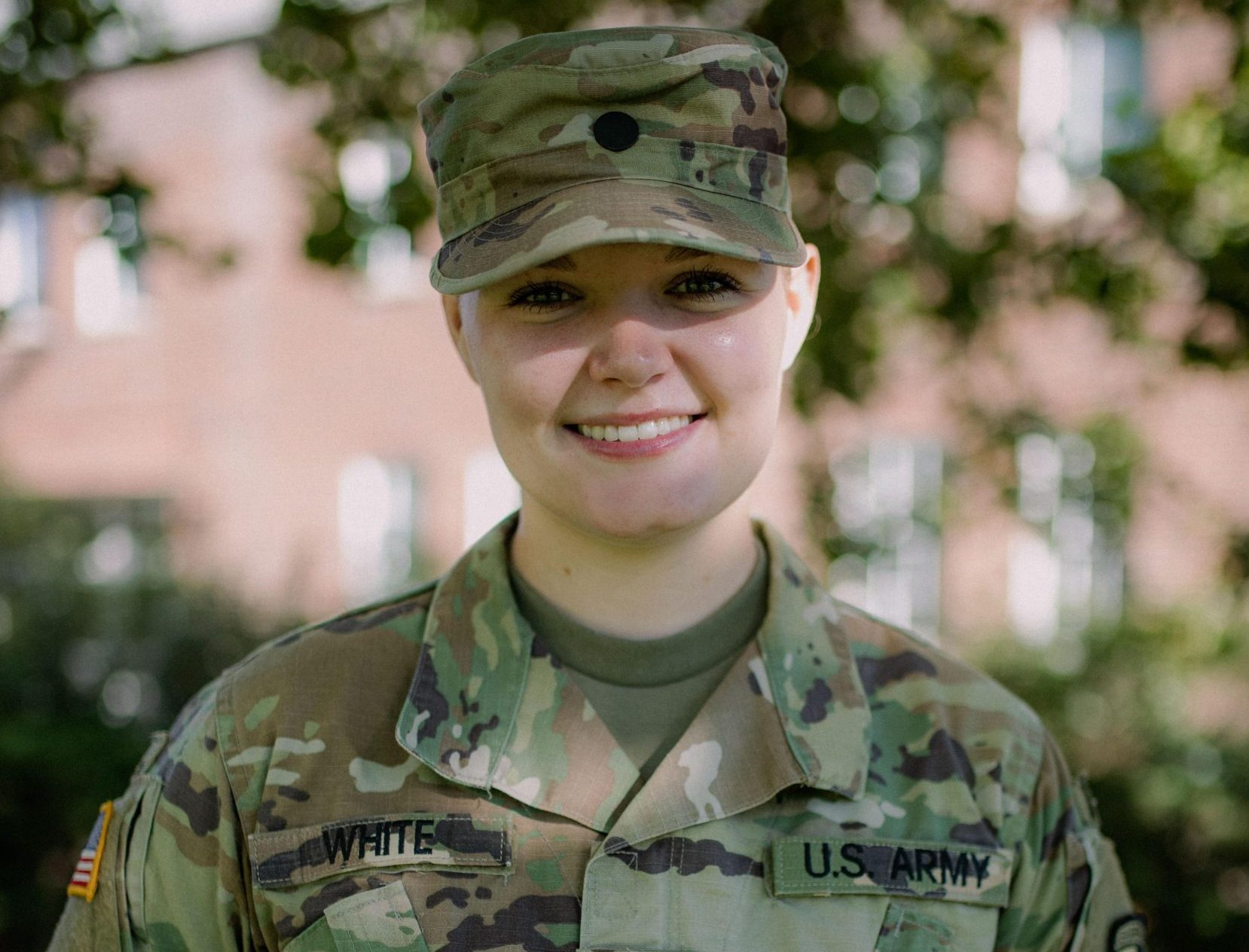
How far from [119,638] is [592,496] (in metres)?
6.08

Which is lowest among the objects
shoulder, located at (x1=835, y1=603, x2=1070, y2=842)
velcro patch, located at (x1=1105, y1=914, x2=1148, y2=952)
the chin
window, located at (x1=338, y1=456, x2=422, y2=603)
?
window, located at (x1=338, y1=456, x2=422, y2=603)

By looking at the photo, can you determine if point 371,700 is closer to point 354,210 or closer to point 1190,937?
point 354,210

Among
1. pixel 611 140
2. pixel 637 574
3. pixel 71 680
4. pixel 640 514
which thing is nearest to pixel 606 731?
pixel 637 574

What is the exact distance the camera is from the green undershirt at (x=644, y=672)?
5.43ft

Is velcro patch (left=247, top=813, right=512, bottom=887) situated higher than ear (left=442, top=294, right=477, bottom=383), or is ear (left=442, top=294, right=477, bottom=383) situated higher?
ear (left=442, top=294, right=477, bottom=383)

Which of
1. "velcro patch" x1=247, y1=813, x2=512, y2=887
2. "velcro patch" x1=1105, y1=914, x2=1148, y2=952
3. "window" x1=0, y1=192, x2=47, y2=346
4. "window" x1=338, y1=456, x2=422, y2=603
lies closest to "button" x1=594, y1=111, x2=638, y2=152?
"velcro patch" x1=247, y1=813, x2=512, y2=887

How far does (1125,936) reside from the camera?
1.73 m

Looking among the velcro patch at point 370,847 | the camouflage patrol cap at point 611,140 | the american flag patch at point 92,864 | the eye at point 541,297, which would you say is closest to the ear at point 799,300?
the camouflage patrol cap at point 611,140

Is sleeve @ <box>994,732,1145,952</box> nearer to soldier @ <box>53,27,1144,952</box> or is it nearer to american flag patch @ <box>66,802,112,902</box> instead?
soldier @ <box>53,27,1144,952</box>

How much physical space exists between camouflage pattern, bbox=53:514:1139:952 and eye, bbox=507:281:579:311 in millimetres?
468

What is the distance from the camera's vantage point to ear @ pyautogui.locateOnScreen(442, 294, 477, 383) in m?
1.69

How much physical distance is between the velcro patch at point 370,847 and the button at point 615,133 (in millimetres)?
912

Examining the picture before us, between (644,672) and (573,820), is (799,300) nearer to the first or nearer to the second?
(644,672)

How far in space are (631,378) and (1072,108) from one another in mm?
8312
